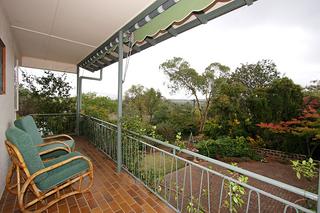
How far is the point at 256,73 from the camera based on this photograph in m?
9.23

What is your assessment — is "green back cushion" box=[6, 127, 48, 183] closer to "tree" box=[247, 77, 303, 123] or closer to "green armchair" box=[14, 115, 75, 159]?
"green armchair" box=[14, 115, 75, 159]

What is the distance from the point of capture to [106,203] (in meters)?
1.95

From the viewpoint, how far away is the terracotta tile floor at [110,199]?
1848 mm

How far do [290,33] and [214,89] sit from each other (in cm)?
404

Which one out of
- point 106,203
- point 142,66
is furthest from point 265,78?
point 106,203

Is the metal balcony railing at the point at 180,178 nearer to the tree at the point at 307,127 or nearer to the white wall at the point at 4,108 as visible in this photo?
the white wall at the point at 4,108

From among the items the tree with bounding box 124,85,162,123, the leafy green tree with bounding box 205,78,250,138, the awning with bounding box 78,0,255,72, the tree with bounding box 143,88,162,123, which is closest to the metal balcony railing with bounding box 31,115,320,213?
the awning with bounding box 78,0,255,72

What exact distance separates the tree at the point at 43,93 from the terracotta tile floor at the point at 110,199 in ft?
12.9

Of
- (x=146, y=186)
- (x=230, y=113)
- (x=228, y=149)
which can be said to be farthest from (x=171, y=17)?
(x=230, y=113)

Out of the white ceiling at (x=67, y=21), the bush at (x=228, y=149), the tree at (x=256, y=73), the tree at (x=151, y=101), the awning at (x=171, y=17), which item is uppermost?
the tree at (x=256, y=73)

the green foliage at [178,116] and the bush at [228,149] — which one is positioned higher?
the green foliage at [178,116]

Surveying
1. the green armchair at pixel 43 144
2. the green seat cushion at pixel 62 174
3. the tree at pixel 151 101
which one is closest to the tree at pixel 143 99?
the tree at pixel 151 101

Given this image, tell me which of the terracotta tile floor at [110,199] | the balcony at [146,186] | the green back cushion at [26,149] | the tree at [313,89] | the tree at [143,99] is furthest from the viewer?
the tree at [143,99]

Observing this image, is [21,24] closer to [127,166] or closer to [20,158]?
[20,158]
